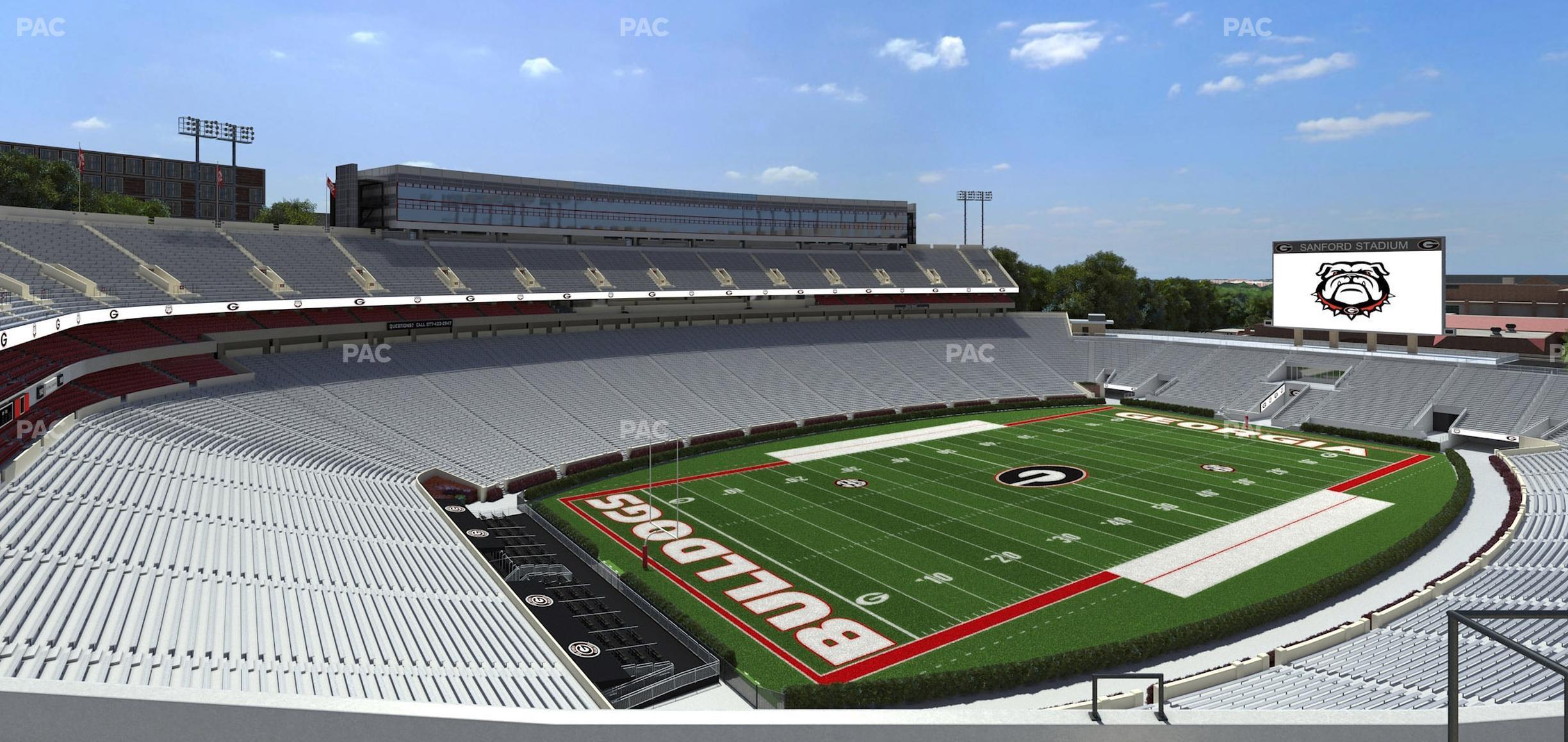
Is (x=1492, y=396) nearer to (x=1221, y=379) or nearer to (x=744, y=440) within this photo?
(x=1221, y=379)

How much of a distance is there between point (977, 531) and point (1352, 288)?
27.4 m

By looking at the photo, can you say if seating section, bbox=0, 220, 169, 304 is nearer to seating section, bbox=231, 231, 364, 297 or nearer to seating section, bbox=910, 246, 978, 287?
seating section, bbox=231, 231, 364, 297

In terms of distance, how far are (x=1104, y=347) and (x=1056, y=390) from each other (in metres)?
6.26

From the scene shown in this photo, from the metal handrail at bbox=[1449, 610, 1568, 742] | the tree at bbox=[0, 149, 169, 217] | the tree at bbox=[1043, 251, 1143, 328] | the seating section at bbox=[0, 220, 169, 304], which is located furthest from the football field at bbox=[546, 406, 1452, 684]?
the tree at bbox=[0, 149, 169, 217]

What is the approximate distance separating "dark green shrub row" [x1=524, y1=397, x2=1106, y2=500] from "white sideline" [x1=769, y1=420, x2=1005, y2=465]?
197cm

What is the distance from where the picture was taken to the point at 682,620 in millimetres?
18766

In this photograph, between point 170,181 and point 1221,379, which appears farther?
point 170,181

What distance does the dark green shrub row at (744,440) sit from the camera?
29984 mm

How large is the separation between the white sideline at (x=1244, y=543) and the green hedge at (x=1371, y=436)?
412 inches

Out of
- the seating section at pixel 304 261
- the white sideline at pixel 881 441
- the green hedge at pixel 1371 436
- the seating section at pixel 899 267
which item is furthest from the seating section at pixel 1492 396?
the seating section at pixel 304 261

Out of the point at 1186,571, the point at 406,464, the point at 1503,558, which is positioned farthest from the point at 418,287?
the point at 1503,558

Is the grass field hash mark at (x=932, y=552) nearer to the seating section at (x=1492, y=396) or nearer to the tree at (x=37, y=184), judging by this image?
the seating section at (x=1492, y=396)

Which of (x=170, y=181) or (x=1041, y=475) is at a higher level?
(x=170, y=181)

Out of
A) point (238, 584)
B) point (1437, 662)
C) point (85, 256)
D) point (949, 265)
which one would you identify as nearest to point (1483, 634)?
point (1437, 662)
